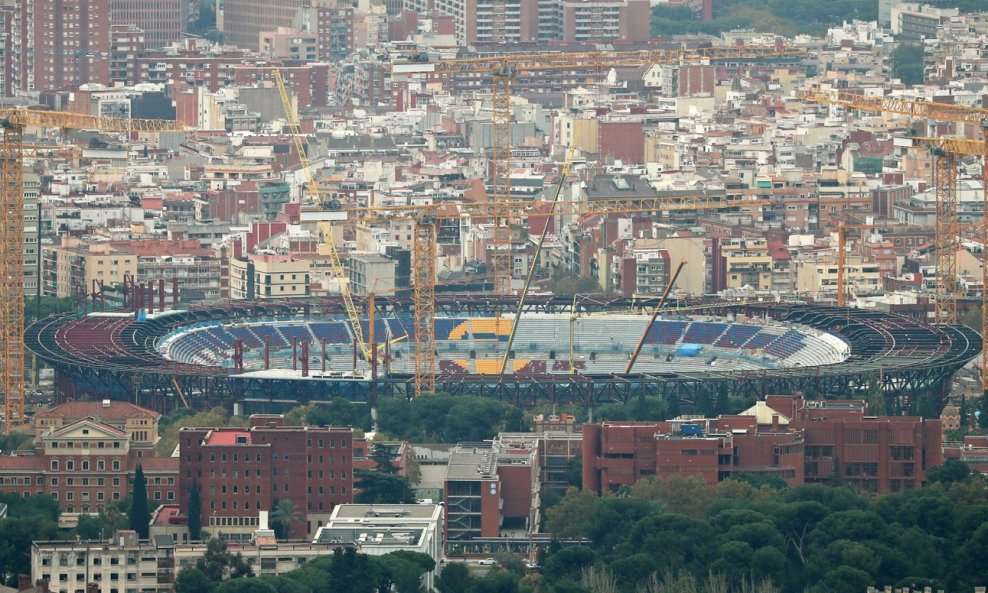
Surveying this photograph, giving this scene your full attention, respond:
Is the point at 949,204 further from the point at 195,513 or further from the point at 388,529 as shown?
the point at 388,529

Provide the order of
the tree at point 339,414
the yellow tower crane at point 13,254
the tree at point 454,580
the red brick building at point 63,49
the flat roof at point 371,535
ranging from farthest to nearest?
the red brick building at point 63,49 < the yellow tower crane at point 13,254 < the tree at point 339,414 < the flat roof at point 371,535 < the tree at point 454,580

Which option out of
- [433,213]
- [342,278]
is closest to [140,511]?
[433,213]

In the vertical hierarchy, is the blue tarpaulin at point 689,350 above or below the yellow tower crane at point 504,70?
below

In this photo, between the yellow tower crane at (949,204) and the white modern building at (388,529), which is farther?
the yellow tower crane at (949,204)

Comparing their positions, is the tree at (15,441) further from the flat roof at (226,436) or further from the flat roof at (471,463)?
the flat roof at (471,463)

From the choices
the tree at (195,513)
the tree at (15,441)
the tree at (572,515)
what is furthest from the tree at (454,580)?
the tree at (15,441)

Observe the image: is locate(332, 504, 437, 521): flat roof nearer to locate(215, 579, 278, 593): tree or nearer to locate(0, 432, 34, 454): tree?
locate(215, 579, 278, 593): tree

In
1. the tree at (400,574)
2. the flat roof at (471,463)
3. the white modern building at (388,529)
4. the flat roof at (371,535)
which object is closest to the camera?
the tree at (400,574)
